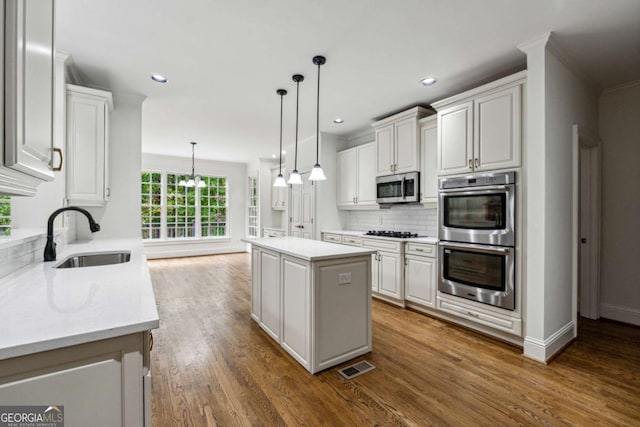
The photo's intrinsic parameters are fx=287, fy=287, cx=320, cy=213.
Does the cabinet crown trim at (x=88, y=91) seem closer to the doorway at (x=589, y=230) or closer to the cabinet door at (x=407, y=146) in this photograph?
the cabinet door at (x=407, y=146)

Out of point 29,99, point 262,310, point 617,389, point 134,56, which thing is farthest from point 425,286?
point 134,56

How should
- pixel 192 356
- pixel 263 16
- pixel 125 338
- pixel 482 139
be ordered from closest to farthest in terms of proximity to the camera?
pixel 125 338 → pixel 263 16 → pixel 192 356 → pixel 482 139

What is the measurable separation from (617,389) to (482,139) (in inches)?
87.7

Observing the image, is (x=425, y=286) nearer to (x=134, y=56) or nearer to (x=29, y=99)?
(x=29, y=99)

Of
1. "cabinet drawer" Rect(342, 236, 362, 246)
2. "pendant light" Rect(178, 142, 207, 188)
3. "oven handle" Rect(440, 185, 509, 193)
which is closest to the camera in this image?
"oven handle" Rect(440, 185, 509, 193)

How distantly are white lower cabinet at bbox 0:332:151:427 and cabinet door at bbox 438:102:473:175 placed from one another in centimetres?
313

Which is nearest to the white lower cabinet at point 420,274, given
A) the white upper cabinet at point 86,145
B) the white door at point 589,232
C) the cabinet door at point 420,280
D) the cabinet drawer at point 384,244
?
the cabinet door at point 420,280

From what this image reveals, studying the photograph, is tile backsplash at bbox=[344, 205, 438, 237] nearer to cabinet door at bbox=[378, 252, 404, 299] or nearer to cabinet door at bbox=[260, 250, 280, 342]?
cabinet door at bbox=[378, 252, 404, 299]

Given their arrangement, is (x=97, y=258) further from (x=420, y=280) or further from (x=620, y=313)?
(x=620, y=313)

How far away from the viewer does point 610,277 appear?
333 cm

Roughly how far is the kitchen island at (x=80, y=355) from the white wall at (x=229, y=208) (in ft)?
20.4

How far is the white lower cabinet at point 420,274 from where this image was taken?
3.38 metres

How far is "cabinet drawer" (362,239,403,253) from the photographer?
3.75m

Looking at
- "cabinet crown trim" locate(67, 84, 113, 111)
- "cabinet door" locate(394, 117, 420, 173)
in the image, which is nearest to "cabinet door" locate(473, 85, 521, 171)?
"cabinet door" locate(394, 117, 420, 173)
